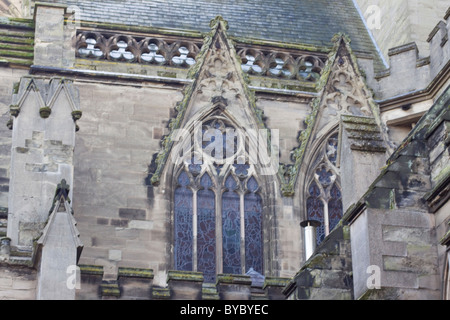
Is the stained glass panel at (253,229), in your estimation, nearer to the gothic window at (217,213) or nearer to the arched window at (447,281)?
the gothic window at (217,213)

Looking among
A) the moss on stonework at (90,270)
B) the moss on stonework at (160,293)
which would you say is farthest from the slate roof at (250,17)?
the moss on stonework at (160,293)

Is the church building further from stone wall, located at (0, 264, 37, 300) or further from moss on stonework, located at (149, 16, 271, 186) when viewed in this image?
stone wall, located at (0, 264, 37, 300)

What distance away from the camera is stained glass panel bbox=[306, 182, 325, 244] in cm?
2044

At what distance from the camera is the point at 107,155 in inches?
796

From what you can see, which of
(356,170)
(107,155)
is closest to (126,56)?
(107,155)

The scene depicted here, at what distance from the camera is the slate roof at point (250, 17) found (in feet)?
75.0

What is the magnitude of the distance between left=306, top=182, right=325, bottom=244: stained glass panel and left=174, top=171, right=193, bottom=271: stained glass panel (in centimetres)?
185

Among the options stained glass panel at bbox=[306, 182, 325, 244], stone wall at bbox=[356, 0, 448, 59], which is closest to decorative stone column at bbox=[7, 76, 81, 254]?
stained glass panel at bbox=[306, 182, 325, 244]

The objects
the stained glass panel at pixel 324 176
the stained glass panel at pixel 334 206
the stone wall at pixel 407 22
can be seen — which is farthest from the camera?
the stone wall at pixel 407 22

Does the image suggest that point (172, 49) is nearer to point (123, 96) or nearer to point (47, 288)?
point (123, 96)

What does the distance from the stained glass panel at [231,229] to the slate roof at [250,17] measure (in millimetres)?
3518

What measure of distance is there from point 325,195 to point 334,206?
0.22m

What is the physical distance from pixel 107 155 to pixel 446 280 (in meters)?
8.06

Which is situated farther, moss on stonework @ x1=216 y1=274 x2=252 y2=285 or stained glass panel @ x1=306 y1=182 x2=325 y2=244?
stained glass panel @ x1=306 y1=182 x2=325 y2=244
